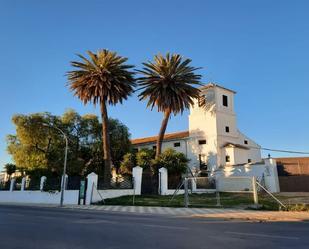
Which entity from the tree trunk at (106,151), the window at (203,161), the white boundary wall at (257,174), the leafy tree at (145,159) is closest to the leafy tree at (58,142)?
the leafy tree at (145,159)

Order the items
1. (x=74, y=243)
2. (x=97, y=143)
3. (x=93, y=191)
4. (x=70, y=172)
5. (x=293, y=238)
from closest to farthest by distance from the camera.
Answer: (x=74, y=243) → (x=293, y=238) → (x=93, y=191) → (x=70, y=172) → (x=97, y=143)

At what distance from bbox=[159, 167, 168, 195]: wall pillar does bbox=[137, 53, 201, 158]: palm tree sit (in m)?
4.17

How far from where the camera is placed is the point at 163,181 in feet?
110

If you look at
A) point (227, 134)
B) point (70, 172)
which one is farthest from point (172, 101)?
point (70, 172)

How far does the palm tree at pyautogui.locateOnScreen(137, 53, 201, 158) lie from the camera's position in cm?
3812

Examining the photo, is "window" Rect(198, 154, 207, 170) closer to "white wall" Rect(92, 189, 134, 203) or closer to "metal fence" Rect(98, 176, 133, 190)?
"metal fence" Rect(98, 176, 133, 190)

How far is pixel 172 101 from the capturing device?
38062 millimetres

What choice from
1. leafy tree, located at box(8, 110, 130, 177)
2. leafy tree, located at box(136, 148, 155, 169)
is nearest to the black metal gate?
leafy tree, located at box(136, 148, 155, 169)

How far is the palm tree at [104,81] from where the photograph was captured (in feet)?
116

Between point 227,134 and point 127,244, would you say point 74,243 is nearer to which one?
point 127,244

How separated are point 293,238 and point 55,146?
126 ft

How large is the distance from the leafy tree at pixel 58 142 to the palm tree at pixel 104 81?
7.91m

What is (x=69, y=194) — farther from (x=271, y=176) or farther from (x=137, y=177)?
(x=271, y=176)

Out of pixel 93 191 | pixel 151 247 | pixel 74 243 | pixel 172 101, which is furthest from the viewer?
pixel 172 101
